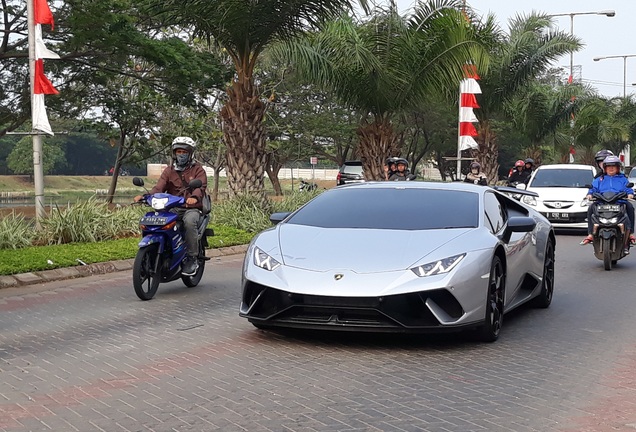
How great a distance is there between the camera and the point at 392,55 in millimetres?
24625

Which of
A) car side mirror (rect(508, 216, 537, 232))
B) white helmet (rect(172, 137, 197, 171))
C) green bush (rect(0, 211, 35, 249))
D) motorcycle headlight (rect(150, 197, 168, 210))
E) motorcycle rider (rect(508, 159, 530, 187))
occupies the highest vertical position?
white helmet (rect(172, 137, 197, 171))

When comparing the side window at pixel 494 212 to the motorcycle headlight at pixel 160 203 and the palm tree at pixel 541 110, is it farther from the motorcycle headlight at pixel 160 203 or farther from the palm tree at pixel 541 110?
the palm tree at pixel 541 110

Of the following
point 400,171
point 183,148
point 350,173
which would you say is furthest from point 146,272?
point 350,173

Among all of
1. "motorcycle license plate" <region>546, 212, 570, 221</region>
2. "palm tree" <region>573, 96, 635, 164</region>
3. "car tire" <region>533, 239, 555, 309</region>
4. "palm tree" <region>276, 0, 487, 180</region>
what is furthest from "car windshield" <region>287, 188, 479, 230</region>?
"palm tree" <region>573, 96, 635, 164</region>

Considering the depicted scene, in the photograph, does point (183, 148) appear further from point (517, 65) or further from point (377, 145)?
point (517, 65)

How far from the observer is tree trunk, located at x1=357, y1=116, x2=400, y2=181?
25.6m

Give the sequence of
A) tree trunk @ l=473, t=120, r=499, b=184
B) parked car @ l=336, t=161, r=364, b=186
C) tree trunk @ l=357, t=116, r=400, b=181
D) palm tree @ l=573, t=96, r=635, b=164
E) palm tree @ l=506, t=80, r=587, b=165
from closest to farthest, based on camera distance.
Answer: tree trunk @ l=357, t=116, r=400, b=181
parked car @ l=336, t=161, r=364, b=186
tree trunk @ l=473, t=120, r=499, b=184
palm tree @ l=506, t=80, r=587, b=165
palm tree @ l=573, t=96, r=635, b=164

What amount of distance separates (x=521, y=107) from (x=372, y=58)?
20.0m

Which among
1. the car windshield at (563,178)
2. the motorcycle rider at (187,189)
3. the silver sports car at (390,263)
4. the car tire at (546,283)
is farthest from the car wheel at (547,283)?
the car windshield at (563,178)

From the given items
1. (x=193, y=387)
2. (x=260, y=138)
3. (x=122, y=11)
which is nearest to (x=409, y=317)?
(x=193, y=387)

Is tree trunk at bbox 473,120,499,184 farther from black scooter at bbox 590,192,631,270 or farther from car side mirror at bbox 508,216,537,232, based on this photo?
car side mirror at bbox 508,216,537,232

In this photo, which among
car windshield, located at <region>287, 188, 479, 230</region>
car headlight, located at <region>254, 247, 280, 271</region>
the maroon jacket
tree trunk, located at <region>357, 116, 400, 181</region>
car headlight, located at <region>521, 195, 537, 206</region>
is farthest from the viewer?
tree trunk, located at <region>357, 116, 400, 181</region>

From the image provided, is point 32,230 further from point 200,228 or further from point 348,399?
point 348,399

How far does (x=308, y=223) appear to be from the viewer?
8.60m
